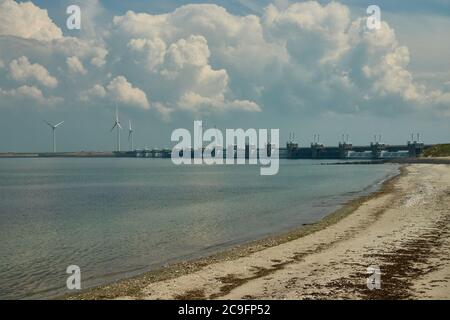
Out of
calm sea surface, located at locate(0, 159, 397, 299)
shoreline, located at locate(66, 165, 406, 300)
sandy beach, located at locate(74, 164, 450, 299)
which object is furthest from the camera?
calm sea surface, located at locate(0, 159, 397, 299)

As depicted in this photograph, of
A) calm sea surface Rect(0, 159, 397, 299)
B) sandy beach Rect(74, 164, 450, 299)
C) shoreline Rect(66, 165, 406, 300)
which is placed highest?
sandy beach Rect(74, 164, 450, 299)

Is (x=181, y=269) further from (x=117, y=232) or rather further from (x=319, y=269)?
(x=117, y=232)

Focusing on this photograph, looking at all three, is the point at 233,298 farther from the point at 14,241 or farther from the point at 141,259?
the point at 14,241

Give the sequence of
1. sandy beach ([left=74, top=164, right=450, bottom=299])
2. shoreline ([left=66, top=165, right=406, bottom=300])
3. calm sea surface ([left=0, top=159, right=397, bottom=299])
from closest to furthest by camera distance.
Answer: sandy beach ([left=74, top=164, right=450, bottom=299]) < shoreline ([left=66, top=165, right=406, bottom=300]) < calm sea surface ([left=0, top=159, right=397, bottom=299])

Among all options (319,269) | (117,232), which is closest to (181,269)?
(319,269)

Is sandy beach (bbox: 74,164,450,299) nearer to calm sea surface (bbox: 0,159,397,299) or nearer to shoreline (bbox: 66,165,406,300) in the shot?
shoreline (bbox: 66,165,406,300)

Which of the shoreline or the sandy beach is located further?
the shoreline

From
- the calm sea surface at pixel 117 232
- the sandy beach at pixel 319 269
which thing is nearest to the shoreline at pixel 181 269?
the sandy beach at pixel 319 269

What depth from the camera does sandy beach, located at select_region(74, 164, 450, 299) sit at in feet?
51.0

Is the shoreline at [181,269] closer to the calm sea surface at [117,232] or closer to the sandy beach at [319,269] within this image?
the sandy beach at [319,269]

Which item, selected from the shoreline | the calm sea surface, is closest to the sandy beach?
the shoreline

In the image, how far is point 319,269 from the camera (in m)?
18.7

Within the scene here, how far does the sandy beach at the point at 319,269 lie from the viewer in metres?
15.6
